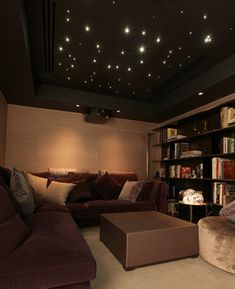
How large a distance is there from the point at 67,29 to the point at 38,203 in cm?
214

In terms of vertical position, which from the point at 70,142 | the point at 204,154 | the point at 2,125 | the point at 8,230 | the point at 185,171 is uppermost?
the point at 2,125

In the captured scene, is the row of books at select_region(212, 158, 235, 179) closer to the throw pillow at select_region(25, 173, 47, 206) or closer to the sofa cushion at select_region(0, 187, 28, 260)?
the throw pillow at select_region(25, 173, 47, 206)

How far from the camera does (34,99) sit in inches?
144

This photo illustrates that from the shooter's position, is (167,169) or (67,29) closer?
(67,29)

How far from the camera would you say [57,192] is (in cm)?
293

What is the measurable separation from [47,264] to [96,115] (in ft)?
10.9

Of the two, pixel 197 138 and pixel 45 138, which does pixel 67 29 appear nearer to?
pixel 45 138

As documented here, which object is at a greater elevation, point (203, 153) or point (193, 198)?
point (203, 153)

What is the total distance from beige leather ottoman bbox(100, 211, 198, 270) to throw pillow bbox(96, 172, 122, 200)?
4.33 ft

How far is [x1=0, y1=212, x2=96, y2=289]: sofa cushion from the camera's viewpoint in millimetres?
1009

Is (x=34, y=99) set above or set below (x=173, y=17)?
below

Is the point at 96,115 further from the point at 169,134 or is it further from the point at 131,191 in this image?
the point at 131,191

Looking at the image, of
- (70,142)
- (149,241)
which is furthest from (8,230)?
(70,142)

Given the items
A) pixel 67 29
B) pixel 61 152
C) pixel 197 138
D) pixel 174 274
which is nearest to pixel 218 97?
pixel 197 138
